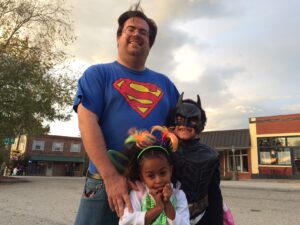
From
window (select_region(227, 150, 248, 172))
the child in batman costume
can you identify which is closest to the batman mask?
the child in batman costume

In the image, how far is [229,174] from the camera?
33.3 meters

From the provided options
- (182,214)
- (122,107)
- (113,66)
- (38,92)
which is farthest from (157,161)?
(38,92)

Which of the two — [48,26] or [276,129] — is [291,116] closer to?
[276,129]

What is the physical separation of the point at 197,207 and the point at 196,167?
0.30 meters

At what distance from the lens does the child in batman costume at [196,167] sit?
92.0 inches

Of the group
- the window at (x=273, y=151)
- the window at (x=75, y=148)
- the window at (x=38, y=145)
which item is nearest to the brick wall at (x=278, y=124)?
the window at (x=273, y=151)

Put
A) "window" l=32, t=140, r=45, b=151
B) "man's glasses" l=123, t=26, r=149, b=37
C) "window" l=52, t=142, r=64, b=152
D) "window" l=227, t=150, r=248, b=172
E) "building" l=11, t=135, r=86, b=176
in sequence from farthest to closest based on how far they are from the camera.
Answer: "window" l=52, t=142, r=64, b=152
"window" l=32, t=140, r=45, b=151
"building" l=11, t=135, r=86, b=176
"window" l=227, t=150, r=248, b=172
"man's glasses" l=123, t=26, r=149, b=37

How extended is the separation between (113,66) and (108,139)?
0.63 metres

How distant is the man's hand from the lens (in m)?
1.98

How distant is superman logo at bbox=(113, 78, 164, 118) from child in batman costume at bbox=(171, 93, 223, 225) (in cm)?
21

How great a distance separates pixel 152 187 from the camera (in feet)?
6.67

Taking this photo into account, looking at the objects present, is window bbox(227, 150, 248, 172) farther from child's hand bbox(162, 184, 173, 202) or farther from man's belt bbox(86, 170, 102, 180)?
child's hand bbox(162, 184, 173, 202)

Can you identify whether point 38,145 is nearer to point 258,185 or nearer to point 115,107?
point 258,185

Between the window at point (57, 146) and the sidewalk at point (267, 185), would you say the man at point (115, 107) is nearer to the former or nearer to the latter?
the sidewalk at point (267, 185)
